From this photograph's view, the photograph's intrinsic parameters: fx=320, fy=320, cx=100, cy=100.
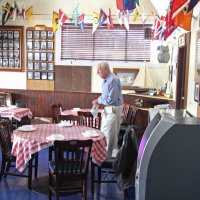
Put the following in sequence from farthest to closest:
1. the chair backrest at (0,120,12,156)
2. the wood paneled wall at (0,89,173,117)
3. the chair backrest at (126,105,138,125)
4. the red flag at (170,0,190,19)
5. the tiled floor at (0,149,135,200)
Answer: the wood paneled wall at (0,89,173,117), the chair backrest at (126,105,138,125), the chair backrest at (0,120,12,156), the tiled floor at (0,149,135,200), the red flag at (170,0,190,19)

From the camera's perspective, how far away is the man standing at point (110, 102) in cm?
492

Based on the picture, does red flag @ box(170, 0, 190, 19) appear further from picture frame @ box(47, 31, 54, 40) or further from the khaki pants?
picture frame @ box(47, 31, 54, 40)

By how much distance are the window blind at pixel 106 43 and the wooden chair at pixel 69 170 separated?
4.13 m

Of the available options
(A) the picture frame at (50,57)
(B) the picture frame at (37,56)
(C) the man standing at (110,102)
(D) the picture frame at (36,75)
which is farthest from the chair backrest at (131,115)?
(B) the picture frame at (37,56)

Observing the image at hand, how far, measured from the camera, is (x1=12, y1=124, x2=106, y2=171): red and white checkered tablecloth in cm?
366

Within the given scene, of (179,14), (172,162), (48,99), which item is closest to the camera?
(172,162)

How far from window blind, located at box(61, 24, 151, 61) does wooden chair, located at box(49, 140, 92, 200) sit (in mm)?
4133

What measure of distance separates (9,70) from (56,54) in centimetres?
120

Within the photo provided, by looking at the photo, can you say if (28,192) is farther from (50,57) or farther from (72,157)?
(50,57)

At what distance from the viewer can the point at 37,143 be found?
365cm

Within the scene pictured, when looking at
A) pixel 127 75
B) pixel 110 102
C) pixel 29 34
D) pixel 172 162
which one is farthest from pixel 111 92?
pixel 29 34

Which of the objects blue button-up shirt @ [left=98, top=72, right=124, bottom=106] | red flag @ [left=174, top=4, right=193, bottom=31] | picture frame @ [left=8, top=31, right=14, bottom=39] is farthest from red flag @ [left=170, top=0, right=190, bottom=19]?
picture frame @ [left=8, top=31, right=14, bottom=39]

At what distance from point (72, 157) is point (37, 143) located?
0.47m

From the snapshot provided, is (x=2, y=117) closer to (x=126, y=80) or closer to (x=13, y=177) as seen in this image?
(x=13, y=177)
